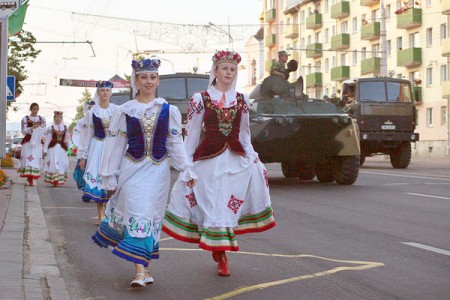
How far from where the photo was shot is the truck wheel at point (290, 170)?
2359cm

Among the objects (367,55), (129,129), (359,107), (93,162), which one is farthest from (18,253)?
(367,55)

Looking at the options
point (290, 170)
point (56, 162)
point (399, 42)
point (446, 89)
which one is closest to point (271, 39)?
point (399, 42)

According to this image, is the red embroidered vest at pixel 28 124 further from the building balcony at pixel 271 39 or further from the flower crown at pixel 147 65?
the building balcony at pixel 271 39

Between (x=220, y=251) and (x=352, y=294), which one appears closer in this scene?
(x=352, y=294)

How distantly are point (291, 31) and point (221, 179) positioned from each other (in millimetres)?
85711

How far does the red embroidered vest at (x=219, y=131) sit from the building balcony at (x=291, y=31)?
84.6 m

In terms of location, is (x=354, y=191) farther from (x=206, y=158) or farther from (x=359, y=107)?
(x=359, y=107)

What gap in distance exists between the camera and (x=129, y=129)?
7.88 meters

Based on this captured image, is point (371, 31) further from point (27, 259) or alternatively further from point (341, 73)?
point (27, 259)

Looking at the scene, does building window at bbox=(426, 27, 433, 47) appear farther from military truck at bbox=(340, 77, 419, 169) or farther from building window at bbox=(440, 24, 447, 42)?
military truck at bbox=(340, 77, 419, 169)

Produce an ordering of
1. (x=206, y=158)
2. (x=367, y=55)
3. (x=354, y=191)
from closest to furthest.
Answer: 1. (x=206, y=158)
2. (x=354, y=191)
3. (x=367, y=55)

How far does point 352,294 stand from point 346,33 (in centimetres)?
7276

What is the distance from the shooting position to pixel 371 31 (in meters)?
71.3

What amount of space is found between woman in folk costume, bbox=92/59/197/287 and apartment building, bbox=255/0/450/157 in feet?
123
